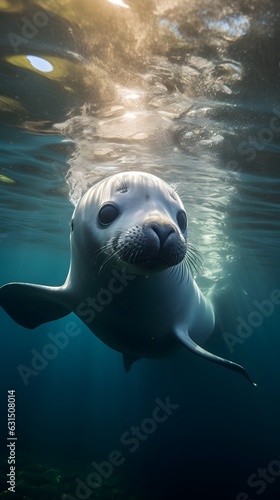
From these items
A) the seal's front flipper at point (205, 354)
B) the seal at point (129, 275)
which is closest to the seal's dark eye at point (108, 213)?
the seal at point (129, 275)

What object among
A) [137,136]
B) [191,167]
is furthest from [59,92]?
[191,167]

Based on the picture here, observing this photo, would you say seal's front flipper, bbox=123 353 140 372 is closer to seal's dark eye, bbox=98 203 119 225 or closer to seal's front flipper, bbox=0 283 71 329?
seal's front flipper, bbox=0 283 71 329

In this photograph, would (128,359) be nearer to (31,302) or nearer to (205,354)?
(31,302)

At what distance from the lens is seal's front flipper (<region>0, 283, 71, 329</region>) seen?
4797 mm

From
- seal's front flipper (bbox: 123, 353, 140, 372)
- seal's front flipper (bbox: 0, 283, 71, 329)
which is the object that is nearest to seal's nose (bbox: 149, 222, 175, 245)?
seal's front flipper (bbox: 0, 283, 71, 329)

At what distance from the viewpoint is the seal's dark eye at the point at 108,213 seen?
10.1 ft

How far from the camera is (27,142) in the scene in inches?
325

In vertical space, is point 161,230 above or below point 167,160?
below

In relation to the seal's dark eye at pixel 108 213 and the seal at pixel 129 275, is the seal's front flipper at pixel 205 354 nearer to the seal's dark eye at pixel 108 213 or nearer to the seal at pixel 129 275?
the seal at pixel 129 275

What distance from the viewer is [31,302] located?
5.22 m

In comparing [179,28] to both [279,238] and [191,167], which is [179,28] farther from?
[279,238]

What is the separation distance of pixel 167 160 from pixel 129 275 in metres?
5.50

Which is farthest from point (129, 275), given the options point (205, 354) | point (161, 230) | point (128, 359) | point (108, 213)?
point (128, 359)

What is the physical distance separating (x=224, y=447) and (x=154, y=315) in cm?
1276
